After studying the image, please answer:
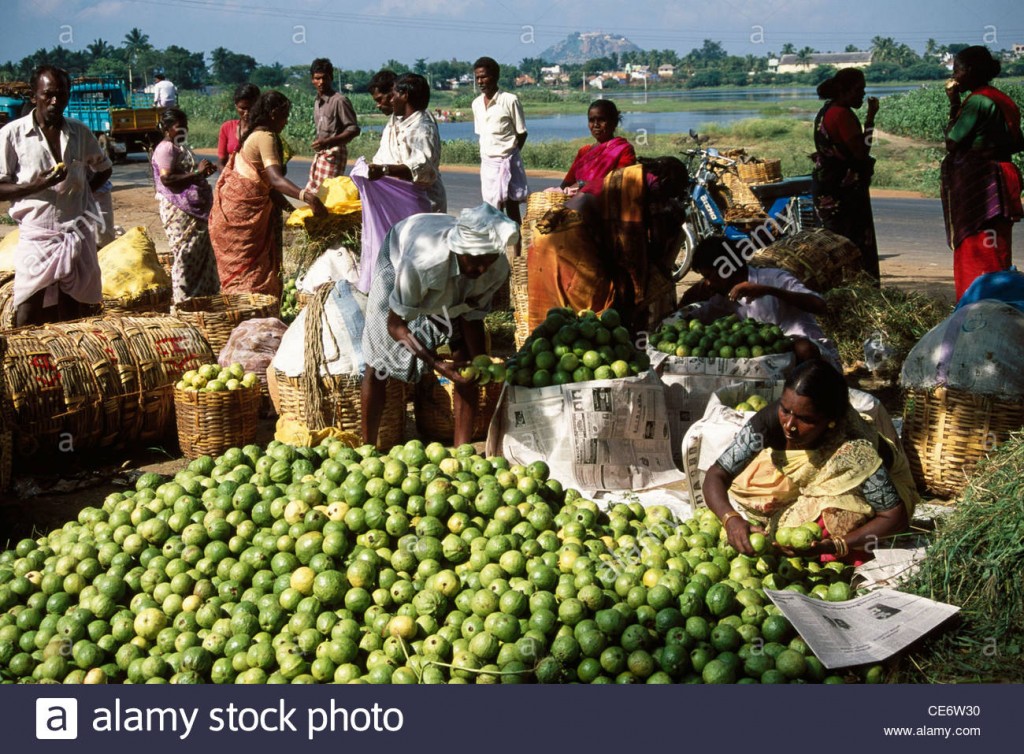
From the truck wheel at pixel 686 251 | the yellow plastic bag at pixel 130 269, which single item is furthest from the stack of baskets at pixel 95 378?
the truck wheel at pixel 686 251

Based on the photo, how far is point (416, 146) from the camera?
22.3 feet

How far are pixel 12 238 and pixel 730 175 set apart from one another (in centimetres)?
713

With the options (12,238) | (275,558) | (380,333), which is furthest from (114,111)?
(275,558)

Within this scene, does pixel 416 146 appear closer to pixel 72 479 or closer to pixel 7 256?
pixel 72 479

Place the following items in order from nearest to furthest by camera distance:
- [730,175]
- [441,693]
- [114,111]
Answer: [441,693] < [730,175] < [114,111]

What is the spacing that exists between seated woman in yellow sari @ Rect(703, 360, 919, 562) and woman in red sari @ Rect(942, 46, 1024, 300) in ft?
9.09

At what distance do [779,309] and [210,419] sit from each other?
3241 millimetres

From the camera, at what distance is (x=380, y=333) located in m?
5.14

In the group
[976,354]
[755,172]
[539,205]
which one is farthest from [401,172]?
[755,172]

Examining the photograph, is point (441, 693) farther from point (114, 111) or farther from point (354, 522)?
point (114, 111)

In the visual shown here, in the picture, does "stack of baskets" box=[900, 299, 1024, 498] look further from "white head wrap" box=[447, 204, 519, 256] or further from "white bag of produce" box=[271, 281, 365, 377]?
"white bag of produce" box=[271, 281, 365, 377]

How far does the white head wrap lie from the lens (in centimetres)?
447

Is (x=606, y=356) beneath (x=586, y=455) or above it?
above

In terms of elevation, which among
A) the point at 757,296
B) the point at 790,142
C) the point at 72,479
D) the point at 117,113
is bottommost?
the point at 72,479
